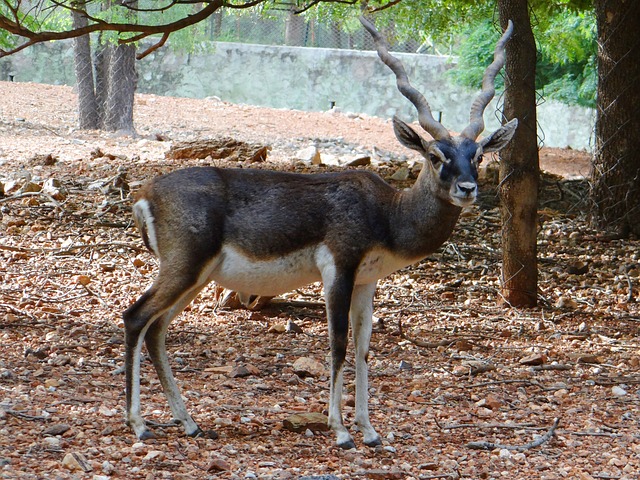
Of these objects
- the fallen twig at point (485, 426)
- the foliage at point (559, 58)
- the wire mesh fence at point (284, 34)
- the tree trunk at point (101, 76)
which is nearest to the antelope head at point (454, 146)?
the fallen twig at point (485, 426)

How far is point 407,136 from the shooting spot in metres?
5.51

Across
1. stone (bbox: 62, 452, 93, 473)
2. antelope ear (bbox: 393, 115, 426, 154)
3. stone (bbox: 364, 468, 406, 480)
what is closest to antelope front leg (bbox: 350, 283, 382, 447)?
stone (bbox: 364, 468, 406, 480)

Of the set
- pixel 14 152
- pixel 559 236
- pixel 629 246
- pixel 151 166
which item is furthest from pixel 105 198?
pixel 629 246

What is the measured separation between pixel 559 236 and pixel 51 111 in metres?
13.0

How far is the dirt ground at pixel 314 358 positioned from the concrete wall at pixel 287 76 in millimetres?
12849

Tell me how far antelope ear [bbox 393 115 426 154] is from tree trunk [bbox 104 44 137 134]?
1199cm

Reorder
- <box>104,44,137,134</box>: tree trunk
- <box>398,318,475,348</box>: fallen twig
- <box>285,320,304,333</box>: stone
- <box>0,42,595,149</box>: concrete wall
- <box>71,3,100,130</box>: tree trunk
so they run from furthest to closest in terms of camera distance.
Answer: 1. <box>0,42,595,149</box>: concrete wall
2. <box>71,3,100,130</box>: tree trunk
3. <box>104,44,137,134</box>: tree trunk
4. <box>285,320,304,333</box>: stone
5. <box>398,318,475,348</box>: fallen twig

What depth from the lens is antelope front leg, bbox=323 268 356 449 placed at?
5.12 metres

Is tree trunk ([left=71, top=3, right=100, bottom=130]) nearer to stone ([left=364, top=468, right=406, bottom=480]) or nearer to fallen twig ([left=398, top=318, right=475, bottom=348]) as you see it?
fallen twig ([left=398, top=318, right=475, bottom=348])

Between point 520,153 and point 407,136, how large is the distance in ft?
8.42

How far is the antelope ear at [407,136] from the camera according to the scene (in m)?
5.48

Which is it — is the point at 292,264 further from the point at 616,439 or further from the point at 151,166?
the point at 151,166

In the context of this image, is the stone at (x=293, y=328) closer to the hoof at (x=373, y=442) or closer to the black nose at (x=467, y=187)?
the hoof at (x=373, y=442)

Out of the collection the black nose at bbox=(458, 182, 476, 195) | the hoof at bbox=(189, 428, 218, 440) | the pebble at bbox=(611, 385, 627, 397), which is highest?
the black nose at bbox=(458, 182, 476, 195)
